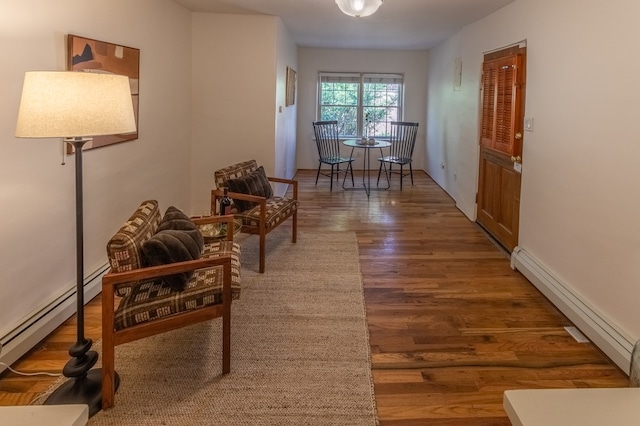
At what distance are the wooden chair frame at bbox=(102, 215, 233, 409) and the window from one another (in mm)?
7155

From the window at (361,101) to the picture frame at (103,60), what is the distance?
18.4 feet

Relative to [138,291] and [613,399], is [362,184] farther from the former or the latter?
[613,399]

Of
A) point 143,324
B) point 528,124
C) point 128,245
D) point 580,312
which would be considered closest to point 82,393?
point 143,324

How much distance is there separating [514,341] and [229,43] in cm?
400

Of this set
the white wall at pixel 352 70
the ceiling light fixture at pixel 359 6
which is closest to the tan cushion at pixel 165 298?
the ceiling light fixture at pixel 359 6

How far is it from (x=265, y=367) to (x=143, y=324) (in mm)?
638

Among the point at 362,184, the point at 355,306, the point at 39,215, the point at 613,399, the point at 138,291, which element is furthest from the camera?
the point at 362,184

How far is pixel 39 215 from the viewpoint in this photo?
8.21 feet

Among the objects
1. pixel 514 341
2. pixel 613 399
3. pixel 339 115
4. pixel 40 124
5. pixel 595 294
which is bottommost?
pixel 514 341

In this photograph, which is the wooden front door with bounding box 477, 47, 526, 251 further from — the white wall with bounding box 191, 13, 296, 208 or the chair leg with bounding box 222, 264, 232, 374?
the chair leg with bounding box 222, 264, 232, 374

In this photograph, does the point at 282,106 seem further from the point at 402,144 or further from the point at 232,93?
the point at 402,144

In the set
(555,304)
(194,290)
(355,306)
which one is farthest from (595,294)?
(194,290)

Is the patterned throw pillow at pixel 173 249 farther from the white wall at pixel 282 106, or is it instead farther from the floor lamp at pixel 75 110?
the white wall at pixel 282 106

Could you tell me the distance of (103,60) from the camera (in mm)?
3115
